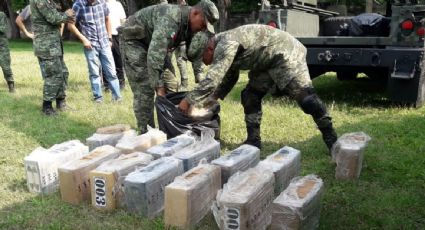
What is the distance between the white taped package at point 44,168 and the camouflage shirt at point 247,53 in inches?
43.1

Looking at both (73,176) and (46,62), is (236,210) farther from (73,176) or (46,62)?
(46,62)

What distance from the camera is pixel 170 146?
348 centimetres

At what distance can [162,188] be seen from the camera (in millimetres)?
2916

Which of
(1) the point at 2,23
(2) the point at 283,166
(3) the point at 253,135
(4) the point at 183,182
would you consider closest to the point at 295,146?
(3) the point at 253,135

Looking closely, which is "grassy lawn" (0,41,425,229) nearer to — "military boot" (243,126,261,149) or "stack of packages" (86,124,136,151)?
"military boot" (243,126,261,149)

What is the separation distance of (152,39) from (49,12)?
2.13 meters

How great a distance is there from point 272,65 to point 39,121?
10.4ft

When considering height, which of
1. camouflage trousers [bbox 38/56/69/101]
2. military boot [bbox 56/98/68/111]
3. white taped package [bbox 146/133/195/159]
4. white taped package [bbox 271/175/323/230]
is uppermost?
camouflage trousers [bbox 38/56/69/101]

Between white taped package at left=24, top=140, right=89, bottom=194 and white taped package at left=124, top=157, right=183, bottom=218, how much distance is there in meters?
0.76

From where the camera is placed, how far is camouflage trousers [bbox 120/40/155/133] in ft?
14.4

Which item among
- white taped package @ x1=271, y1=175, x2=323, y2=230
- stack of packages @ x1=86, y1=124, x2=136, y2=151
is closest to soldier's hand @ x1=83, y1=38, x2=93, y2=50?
stack of packages @ x1=86, y1=124, x2=136, y2=151

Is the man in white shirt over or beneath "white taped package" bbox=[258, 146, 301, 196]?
over

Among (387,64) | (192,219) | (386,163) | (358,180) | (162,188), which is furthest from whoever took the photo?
(387,64)

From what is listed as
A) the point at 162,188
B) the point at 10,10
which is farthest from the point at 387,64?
the point at 10,10
